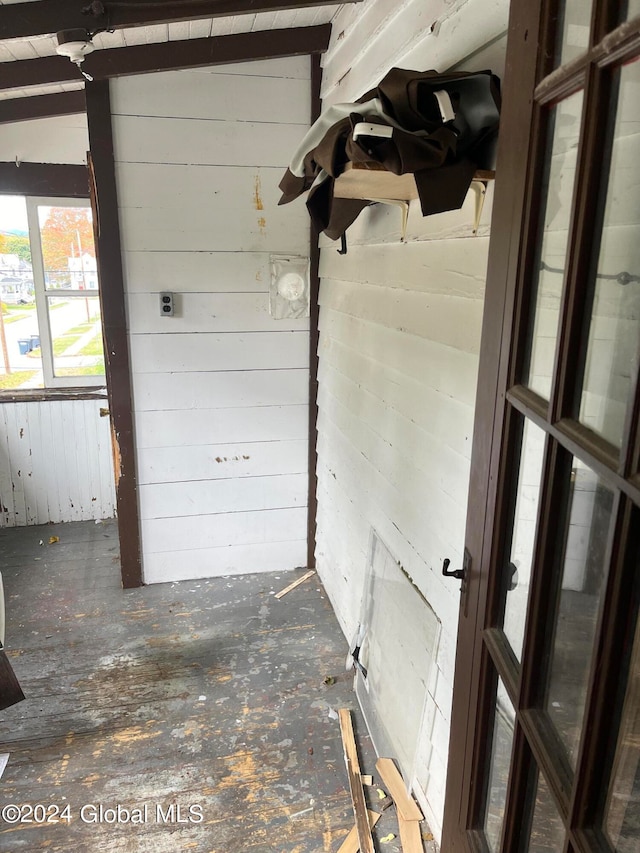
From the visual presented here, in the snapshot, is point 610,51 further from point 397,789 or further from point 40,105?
point 40,105

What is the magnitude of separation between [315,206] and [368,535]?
4.03ft

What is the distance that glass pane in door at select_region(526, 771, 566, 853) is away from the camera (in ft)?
2.74

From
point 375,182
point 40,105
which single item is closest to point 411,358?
point 375,182

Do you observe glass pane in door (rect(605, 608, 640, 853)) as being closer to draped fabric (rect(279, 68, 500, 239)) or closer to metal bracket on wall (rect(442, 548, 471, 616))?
metal bracket on wall (rect(442, 548, 471, 616))

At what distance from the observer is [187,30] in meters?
2.29

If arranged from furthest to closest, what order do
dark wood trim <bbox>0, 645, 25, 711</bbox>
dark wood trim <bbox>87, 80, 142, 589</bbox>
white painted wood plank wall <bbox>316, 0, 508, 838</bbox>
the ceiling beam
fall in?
dark wood trim <bbox>87, 80, 142, 589</bbox>, dark wood trim <bbox>0, 645, 25, 711</bbox>, the ceiling beam, white painted wood plank wall <bbox>316, 0, 508, 838</bbox>

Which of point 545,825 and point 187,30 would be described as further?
point 187,30

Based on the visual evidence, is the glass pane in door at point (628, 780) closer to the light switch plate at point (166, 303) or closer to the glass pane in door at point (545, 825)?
the glass pane in door at point (545, 825)

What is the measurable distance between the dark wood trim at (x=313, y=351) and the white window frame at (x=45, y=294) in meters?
1.46

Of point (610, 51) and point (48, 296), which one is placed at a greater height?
point (610, 51)

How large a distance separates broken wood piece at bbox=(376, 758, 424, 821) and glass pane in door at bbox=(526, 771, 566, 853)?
92 cm

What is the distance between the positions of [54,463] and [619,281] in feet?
11.3

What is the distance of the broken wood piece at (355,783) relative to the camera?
1.69m

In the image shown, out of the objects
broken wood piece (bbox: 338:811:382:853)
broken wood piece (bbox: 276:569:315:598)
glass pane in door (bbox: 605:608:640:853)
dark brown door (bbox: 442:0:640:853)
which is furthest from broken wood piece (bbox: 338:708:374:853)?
glass pane in door (bbox: 605:608:640:853)
